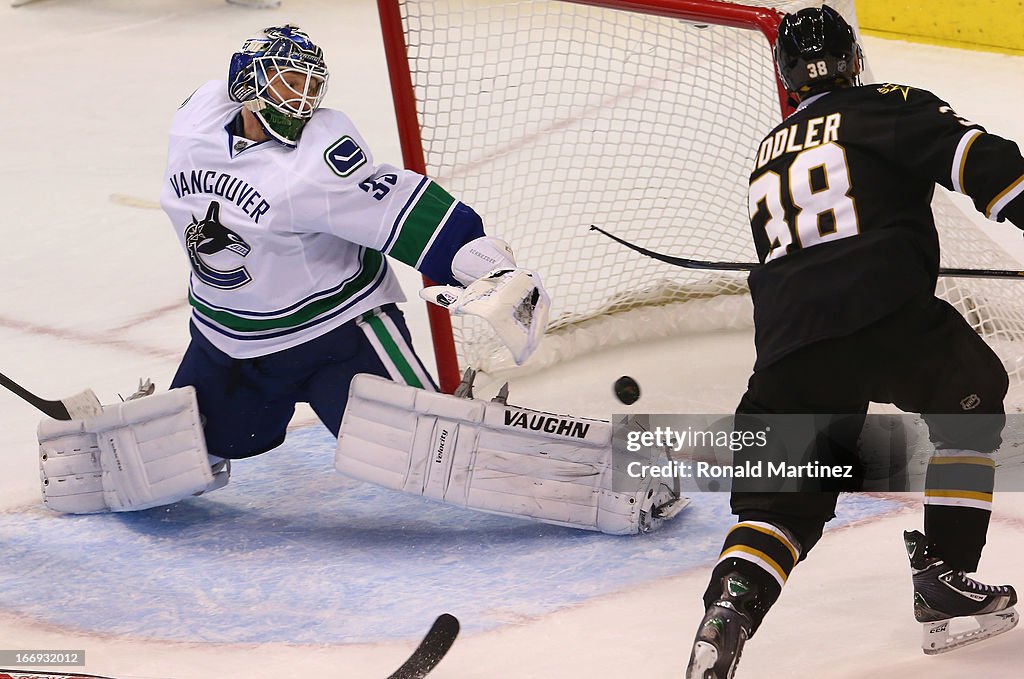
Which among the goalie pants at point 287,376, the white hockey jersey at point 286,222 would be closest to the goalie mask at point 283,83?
the white hockey jersey at point 286,222

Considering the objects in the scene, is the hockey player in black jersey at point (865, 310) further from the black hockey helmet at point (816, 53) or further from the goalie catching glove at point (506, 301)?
the goalie catching glove at point (506, 301)

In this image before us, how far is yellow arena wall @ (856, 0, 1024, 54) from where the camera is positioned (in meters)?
6.11

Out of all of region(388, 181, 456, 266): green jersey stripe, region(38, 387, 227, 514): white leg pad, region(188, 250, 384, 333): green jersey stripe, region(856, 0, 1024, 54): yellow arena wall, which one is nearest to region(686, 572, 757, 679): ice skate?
region(388, 181, 456, 266): green jersey stripe

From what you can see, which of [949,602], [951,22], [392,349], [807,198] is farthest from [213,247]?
[951,22]

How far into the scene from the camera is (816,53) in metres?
2.13

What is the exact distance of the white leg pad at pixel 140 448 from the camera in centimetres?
279

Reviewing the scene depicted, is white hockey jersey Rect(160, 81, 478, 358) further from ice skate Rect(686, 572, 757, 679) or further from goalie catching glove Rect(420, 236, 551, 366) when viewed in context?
ice skate Rect(686, 572, 757, 679)

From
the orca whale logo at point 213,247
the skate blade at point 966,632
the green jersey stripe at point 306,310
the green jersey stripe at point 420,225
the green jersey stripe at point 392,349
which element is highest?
the green jersey stripe at point 420,225

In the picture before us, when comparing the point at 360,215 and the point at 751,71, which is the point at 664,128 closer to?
the point at 751,71

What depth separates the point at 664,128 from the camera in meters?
4.17

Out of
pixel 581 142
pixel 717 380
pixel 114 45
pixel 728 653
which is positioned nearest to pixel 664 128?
pixel 581 142

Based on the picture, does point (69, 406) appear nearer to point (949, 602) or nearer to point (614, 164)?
point (949, 602)

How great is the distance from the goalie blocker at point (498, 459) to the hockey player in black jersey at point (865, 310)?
581 millimetres

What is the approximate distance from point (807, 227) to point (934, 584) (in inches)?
22.5
